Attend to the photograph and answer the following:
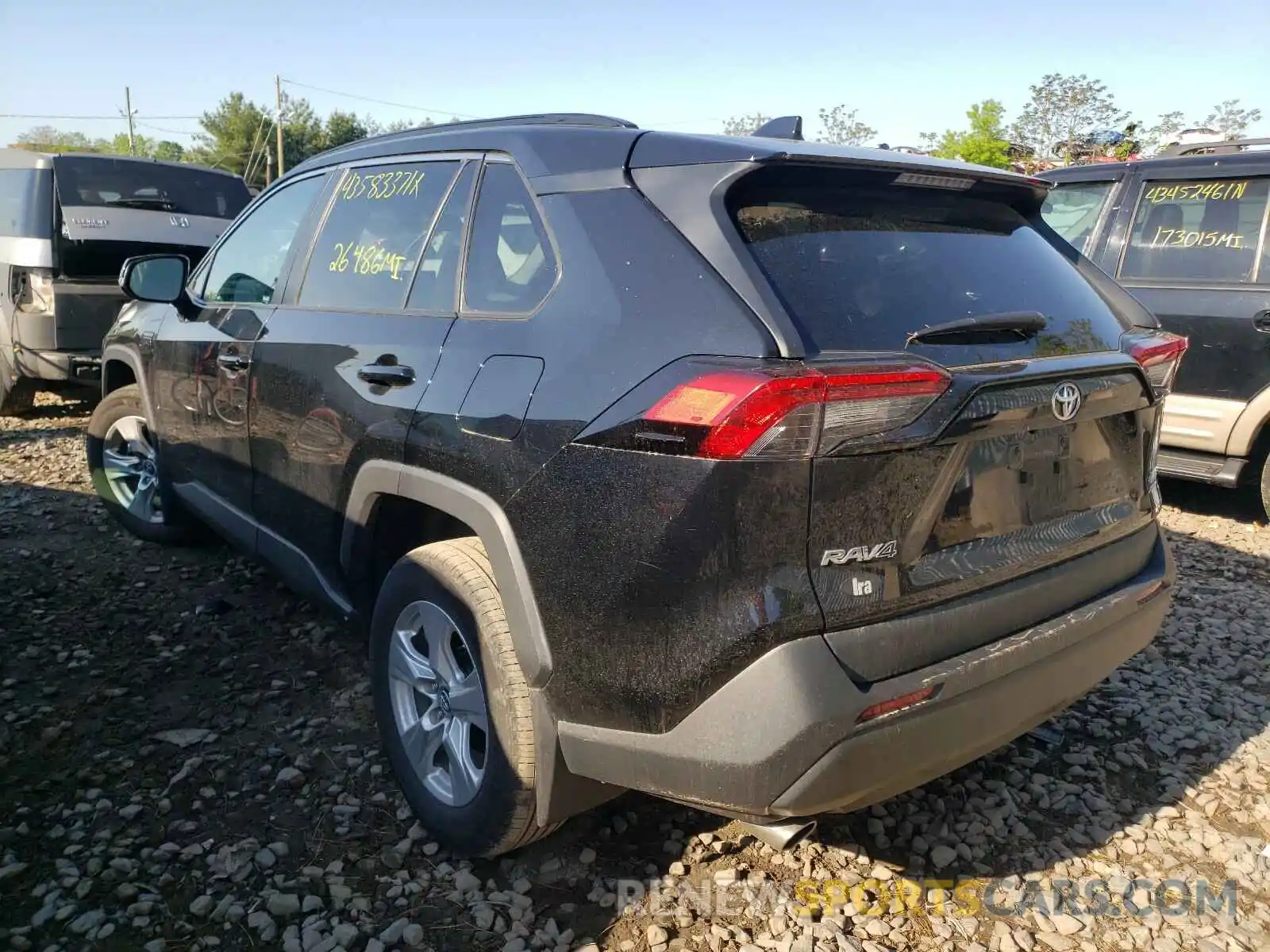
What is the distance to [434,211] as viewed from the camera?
2852 millimetres

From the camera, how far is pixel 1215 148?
18.8ft

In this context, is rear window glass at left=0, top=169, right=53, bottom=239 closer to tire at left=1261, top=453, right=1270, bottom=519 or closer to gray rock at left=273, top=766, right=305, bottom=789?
gray rock at left=273, top=766, right=305, bottom=789

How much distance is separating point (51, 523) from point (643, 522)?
4618 mm

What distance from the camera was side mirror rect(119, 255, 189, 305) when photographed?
4109 millimetres

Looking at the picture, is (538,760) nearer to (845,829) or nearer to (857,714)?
(857,714)

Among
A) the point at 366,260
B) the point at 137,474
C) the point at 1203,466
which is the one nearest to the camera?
the point at 366,260

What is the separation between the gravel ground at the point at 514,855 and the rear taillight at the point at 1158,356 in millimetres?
1290

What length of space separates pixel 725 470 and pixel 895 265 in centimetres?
73

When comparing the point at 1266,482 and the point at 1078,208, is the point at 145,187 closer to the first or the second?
the point at 1078,208

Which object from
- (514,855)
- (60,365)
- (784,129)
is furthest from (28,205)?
(514,855)

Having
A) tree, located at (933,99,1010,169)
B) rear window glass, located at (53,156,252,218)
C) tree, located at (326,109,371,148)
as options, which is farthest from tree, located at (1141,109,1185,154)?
tree, located at (326,109,371,148)

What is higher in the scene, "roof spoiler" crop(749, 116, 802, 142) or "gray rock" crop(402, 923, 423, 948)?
"roof spoiler" crop(749, 116, 802, 142)

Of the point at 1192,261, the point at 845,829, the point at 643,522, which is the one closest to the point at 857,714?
the point at 643,522

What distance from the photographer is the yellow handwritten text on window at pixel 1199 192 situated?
17.5 feet
